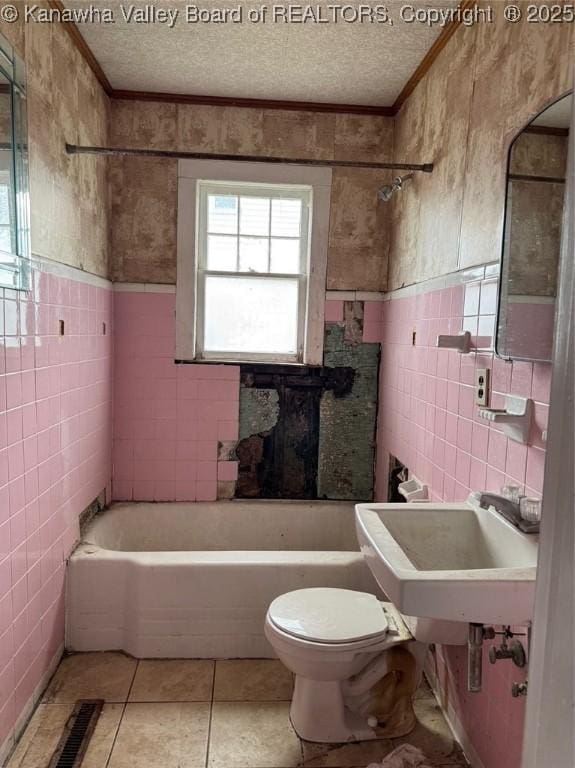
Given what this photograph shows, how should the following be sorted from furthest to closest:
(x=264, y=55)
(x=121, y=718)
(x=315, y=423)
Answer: (x=315, y=423), (x=264, y=55), (x=121, y=718)

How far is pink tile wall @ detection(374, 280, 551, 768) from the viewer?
5.40 feet

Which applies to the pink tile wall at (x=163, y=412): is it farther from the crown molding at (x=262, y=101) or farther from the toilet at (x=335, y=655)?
the toilet at (x=335, y=655)

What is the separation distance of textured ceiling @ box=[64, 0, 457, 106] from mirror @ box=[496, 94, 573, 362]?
956 millimetres

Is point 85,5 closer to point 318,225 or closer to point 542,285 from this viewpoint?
point 318,225

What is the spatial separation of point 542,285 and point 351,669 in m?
1.44

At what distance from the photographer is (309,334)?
129 inches

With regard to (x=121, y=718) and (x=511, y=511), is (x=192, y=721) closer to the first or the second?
(x=121, y=718)

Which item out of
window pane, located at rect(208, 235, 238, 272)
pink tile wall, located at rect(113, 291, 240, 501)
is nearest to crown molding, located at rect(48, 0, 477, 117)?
window pane, located at rect(208, 235, 238, 272)

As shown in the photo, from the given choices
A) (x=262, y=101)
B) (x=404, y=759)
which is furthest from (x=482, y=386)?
(x=262, y=101)

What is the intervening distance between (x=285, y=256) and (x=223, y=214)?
1.46 feet

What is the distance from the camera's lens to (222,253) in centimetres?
326

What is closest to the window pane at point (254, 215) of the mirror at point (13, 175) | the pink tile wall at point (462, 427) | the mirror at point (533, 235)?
the pink tile wall at point (462, 427)

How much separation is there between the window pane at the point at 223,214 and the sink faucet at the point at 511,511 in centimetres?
229

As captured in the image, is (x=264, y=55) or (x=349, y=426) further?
(x=349, y=426)
